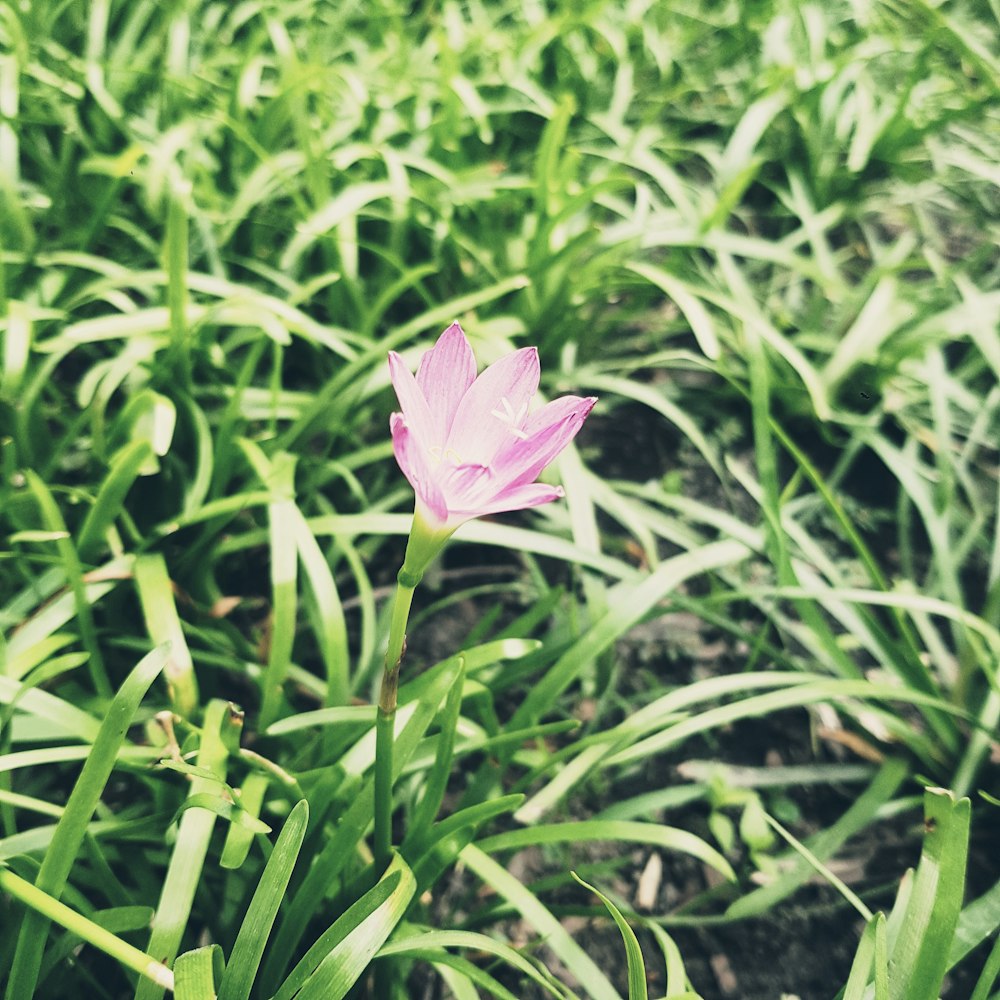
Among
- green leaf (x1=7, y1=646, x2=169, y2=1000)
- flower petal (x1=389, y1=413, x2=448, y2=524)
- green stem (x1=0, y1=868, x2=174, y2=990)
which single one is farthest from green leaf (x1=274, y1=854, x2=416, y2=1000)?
flower petal (x1=389, y1=413, x2=448, y2=524)

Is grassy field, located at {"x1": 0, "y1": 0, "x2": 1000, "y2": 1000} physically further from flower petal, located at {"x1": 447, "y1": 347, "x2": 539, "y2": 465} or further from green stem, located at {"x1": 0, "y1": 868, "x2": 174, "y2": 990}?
flower petal, located at {"x1": 447, "y1": 347, "x2": 539, "y2": 465}

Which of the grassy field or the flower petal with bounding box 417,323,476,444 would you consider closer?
the flower petal with bounding box 417,323,476,444

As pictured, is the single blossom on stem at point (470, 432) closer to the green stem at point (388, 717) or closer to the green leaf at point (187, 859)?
the green stem at point (388, 717)

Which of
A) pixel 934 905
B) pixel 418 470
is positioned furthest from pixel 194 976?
pixel 934 905

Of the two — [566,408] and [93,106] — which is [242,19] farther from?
[566,408]

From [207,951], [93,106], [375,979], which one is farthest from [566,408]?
[93,106]

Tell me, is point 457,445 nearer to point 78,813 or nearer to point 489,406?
point 489,406
